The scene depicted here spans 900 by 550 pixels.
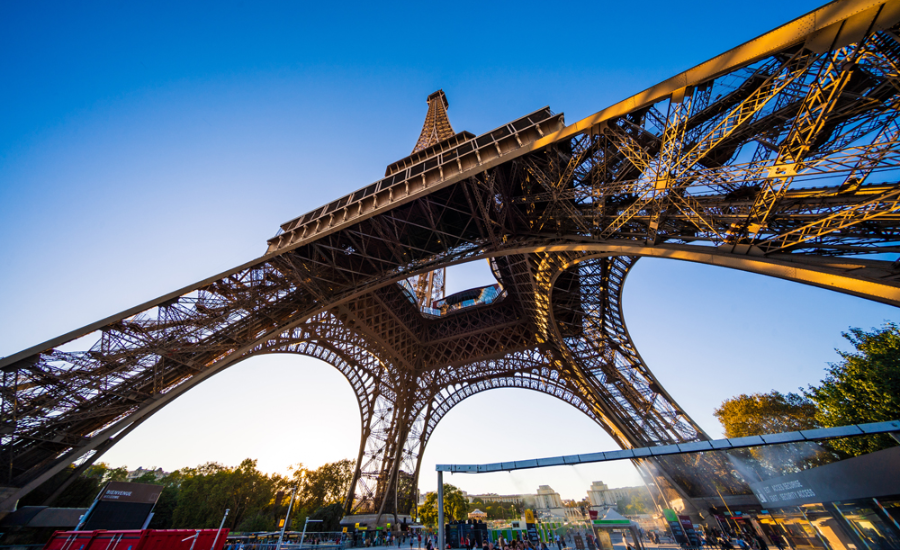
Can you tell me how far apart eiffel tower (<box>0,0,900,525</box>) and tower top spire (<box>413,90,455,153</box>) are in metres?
10.7

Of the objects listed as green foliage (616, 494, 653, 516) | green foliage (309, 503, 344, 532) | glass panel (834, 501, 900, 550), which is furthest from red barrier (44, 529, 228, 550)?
green foliage (616, 494, 653, 516)

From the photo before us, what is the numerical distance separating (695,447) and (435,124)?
3351cm

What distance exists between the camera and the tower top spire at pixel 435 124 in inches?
1299

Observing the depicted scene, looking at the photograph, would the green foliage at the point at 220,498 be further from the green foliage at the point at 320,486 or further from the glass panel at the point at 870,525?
the glass panel at the point at 870,525

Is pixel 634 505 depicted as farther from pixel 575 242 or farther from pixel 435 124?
pixel 435 124

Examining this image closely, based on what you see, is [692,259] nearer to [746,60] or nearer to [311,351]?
[746,60]

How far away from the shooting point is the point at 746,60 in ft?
23.7

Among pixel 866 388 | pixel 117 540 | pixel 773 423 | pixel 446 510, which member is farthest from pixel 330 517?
pixel 773 423

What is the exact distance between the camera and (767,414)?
3105 cm

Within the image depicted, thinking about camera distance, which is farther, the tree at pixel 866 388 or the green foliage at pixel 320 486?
the green foliage at pixel 320 486

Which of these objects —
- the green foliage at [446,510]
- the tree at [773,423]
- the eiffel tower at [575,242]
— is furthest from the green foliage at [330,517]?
the tree at [773,423]

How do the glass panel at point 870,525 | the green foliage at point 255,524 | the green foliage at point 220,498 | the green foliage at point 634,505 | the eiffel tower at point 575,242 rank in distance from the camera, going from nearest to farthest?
the eiffel tower at point 575,242 → the glass panel at point 870,525 → the green foliage at point 634,505 → the green foliage at point 255,524 → the green foliage at point 220,498

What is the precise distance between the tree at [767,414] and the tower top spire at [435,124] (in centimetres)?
3790

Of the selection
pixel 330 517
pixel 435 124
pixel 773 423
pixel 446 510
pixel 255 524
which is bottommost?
pixel 330 517
